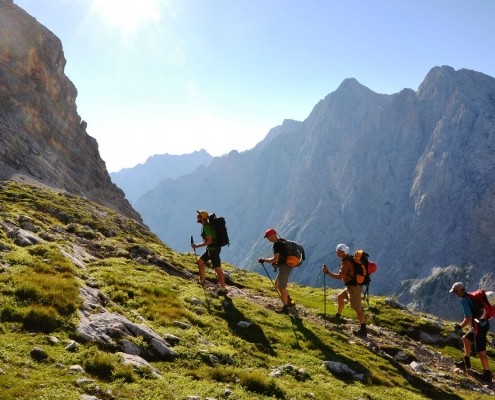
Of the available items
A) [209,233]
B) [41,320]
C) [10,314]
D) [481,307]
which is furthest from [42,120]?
[481,307]

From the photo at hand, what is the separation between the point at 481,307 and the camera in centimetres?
1988

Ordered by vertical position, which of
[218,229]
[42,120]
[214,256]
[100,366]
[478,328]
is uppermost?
[42,120]

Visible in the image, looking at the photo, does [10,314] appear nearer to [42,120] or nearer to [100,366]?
[100,366]

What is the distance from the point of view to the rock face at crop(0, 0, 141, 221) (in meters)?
75.6

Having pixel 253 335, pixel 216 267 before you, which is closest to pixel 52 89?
pixel 216 267

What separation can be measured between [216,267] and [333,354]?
8846mm

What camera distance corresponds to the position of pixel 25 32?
4003 inches

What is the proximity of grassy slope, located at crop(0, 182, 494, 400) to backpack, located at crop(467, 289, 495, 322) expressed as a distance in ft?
9.63

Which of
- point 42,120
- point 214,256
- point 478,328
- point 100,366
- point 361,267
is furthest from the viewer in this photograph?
point 42,120

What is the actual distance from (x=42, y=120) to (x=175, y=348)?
307 ft

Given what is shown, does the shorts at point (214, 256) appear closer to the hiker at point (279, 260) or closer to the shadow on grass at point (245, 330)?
the hiker at point (279, 260)

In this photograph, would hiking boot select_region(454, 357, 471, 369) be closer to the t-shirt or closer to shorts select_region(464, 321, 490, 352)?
shorts select_region(464, 321, 490, 352)

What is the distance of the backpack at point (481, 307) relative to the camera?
19672 millimetres

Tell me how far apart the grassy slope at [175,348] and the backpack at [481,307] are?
293 cm
